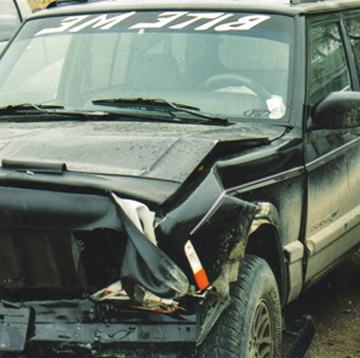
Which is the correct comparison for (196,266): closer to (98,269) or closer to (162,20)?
(98,269)

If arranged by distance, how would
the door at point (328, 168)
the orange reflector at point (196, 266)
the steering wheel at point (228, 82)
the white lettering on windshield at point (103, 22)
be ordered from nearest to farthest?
the orange reflector at point (196, 266), the door at point (328, 168), the steering wheel at point (228, 82), the white lettering on windshield at point (103, 22)

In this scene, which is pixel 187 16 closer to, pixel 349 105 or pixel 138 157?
pixel 349 105

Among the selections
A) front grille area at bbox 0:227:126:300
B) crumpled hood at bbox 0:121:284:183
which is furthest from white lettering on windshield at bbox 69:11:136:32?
front grille area at bbox 0:227:126:300

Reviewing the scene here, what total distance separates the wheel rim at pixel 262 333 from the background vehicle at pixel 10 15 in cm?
741

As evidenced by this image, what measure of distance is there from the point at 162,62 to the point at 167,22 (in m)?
0.26

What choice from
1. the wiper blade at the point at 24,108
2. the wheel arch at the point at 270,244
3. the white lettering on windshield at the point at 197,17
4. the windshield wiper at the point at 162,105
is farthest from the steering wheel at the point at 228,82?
the wheel arch at the point at 270,244

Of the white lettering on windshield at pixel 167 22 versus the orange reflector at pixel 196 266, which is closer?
the orange reflector at pixel 196 266

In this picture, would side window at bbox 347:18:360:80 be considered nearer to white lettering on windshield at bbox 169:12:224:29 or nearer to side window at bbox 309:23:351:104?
side window at bbox 309:23:351:104

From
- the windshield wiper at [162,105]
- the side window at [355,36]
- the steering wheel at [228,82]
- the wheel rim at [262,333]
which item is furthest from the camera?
the side window at [355,36]

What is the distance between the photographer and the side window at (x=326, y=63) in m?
4.04

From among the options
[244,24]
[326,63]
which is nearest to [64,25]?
[244,24]

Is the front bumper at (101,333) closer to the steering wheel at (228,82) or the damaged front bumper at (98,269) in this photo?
the damaged front bumper at (98,269)

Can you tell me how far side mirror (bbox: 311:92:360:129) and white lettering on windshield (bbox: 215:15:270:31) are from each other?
62cm

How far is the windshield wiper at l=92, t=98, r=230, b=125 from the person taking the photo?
12.0 feet
